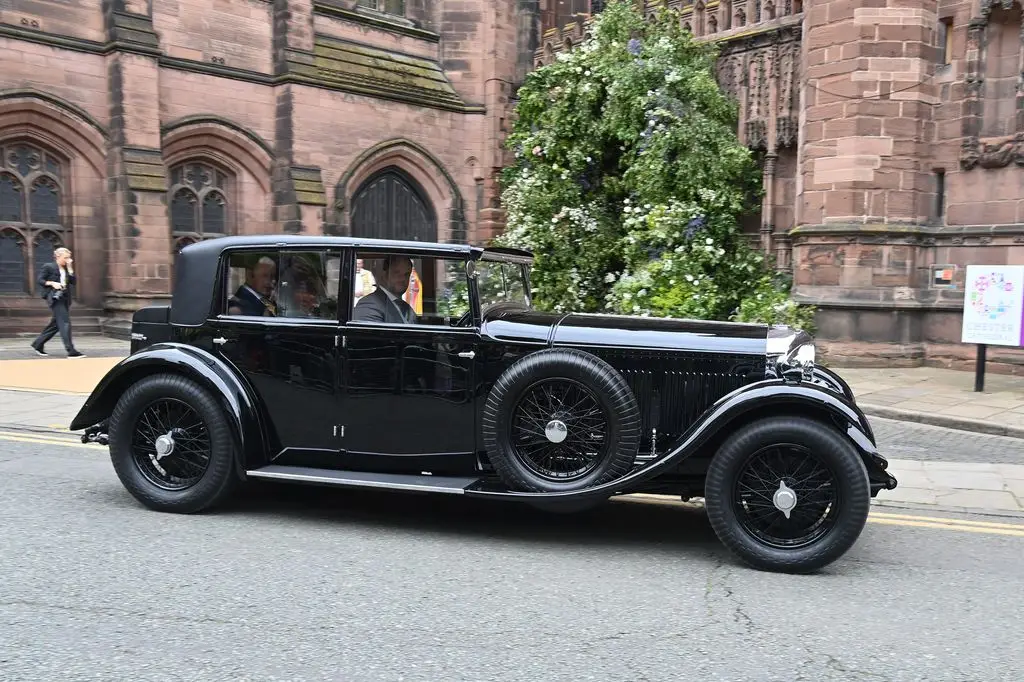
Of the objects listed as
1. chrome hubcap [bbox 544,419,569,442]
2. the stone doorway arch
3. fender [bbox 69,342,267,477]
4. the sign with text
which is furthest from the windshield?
the stone doorway arch

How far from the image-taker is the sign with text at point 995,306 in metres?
9.70

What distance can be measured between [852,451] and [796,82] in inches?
496

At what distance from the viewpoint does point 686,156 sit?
13383 millimetres

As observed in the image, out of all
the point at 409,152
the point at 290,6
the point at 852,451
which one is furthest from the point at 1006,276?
the point at 290,6

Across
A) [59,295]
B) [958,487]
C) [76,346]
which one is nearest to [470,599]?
[958,487]

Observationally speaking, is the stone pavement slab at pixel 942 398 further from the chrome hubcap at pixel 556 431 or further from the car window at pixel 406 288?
the car window at pixel 406 288

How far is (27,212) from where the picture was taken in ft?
48.6

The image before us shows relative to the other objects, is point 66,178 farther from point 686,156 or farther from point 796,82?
point 796,82

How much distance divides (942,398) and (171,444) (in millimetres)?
8931

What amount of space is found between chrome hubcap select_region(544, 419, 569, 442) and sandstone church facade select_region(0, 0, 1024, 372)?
31.2 feet

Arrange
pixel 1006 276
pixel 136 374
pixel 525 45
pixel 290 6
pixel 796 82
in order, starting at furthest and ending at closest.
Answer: pixel 525 45 < pixel 290 6 < pixel 796 82 < pixel 1006 276 < pixel 136 374

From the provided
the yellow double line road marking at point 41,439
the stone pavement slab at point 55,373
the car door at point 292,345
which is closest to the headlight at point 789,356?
the car door at point 292,345

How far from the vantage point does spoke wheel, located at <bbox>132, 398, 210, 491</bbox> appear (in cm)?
498

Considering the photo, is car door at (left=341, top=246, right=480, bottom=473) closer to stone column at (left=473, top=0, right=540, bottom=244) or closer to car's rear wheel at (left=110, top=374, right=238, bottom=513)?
car's rear wheel at (left=110, top=374, right=238, bottom=513)
